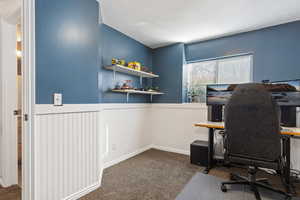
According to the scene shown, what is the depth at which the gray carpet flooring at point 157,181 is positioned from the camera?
1.64 metres

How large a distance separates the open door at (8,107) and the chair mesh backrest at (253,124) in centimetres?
263

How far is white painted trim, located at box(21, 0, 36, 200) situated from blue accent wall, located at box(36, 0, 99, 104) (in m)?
0.04

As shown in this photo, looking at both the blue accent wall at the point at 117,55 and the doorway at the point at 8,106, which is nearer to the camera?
the doorway at the point at 8,106

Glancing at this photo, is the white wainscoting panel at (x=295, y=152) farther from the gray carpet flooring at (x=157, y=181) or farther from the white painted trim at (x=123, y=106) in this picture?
the white painted trim at (x=123, y=106)

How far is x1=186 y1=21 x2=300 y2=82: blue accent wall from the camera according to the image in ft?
7.35

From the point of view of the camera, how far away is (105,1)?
1.88 meters

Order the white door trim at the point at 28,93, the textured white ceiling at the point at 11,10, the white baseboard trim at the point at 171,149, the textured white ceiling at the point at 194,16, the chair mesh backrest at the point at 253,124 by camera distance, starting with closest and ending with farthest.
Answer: the white door trim at the point at 28,93 < the chair mesh backrest at the point at 253,124 < the textured white ceiling at the point at 11,10 < the textured white ceiling at the point at 194,16 < the white baseboard trim at the point at 171,149

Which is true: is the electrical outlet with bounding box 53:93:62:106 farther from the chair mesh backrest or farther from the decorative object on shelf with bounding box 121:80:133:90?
the chair mesh backrest

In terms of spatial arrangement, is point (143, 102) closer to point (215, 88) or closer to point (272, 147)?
point (215, 88)

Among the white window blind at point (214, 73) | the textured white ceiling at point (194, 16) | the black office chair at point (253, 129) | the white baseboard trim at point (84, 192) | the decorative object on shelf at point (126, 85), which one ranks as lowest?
the white baseboard trim at point (84, 192)

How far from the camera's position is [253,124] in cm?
144

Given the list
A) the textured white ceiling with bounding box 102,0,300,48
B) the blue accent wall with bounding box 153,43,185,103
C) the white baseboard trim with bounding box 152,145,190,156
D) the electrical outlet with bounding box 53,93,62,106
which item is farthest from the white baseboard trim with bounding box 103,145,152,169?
the textured white ceiling with bounding box 102,0,300,48

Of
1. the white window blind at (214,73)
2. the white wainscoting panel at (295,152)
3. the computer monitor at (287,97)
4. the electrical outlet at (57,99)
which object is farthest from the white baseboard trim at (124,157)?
the white wainscoting panel at (295,152)

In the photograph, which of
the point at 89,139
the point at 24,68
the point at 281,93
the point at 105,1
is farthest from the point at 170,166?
the point at 105,1
